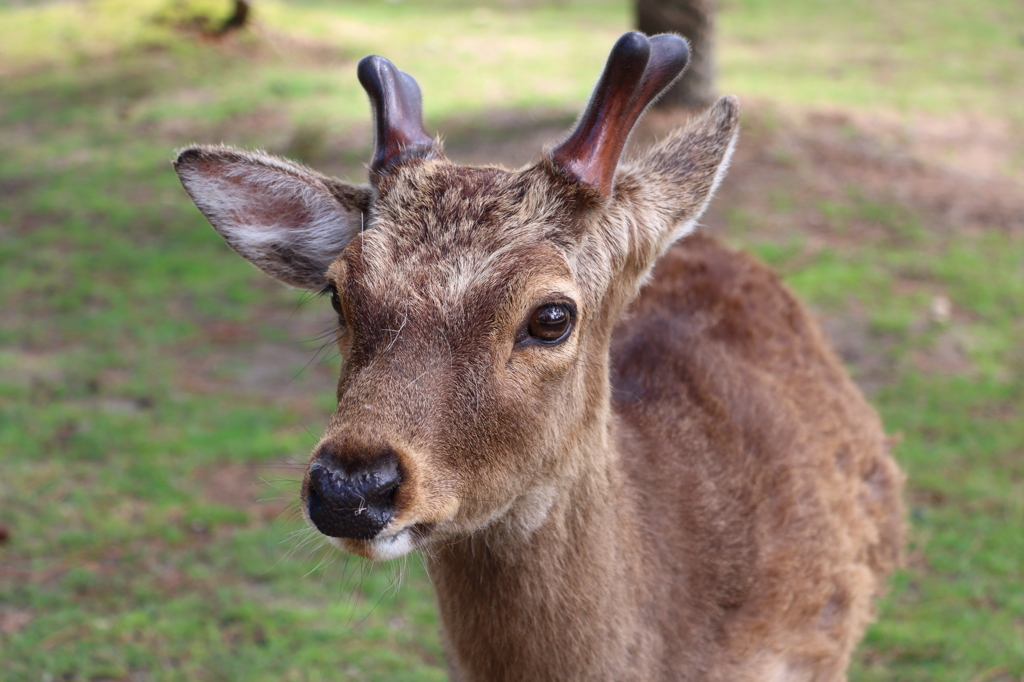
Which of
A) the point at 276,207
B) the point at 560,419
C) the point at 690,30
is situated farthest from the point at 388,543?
the point at 690,30

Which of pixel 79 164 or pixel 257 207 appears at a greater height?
pixel 257 207

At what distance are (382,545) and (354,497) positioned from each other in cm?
20

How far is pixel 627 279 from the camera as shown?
10.9ft

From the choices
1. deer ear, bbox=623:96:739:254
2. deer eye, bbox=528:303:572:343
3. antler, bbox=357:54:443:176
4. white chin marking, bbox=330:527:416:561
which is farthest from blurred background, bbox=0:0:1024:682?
deer ear, bbox=623:96:739:254

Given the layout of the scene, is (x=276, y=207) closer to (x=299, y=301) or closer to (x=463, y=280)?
(x=463, y=280)

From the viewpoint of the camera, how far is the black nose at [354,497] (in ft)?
7.81

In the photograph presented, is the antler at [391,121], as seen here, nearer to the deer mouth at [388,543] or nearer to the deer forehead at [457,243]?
the deer forehead at [457,243]

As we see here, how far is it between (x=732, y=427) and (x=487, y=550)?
4.48 ft

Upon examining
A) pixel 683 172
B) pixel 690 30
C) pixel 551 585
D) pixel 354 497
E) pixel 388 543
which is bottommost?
pixel 551 585

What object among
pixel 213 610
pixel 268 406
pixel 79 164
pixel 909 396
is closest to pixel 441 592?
pixel 213 610

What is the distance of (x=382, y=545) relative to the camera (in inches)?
98.3

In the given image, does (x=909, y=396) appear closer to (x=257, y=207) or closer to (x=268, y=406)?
(x=268, y=406)

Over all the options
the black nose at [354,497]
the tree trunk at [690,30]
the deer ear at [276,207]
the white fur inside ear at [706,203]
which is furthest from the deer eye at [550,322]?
the tree trunk at [690,30]

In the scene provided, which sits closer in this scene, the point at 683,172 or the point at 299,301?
the point at 683,172
